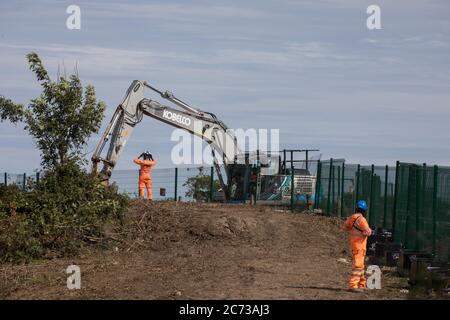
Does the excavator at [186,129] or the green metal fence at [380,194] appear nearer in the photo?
the green metal fence at [380,194]

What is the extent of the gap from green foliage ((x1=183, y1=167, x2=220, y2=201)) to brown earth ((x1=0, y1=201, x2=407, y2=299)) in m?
8.50

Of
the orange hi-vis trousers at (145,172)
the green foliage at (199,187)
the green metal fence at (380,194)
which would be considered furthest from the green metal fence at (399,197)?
the green foliage at (199,187)

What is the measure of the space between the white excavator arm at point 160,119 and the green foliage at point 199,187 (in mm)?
2628

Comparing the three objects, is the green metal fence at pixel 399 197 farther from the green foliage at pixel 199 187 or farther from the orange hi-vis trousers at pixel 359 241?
the green foliage at pixel 199 187

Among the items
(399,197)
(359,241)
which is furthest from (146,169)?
(359,241)

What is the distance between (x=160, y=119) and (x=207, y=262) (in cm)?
1388

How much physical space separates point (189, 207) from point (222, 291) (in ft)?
42.8

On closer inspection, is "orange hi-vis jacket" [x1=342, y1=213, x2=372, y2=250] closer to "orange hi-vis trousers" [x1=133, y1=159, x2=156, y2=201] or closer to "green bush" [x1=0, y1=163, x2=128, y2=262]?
"green bush" [x1=0, y1=163, x2=128, y2=262]

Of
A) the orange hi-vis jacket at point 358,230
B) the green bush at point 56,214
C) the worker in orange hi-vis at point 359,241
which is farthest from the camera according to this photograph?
the green bush at point 56,214

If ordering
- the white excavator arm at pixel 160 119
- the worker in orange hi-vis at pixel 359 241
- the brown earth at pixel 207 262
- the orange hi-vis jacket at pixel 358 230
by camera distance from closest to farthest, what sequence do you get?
the brown earth at pixel 207 262 → the worker in orange hi-vis at pixel 359 241 → the orange hi-vis jacket at pixel 358 230 → the white excavator arm at pixel 160 119

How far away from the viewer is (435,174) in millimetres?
22516

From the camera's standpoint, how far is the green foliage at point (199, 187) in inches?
1578

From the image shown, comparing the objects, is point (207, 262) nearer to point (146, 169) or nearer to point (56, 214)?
point (56, 214)
